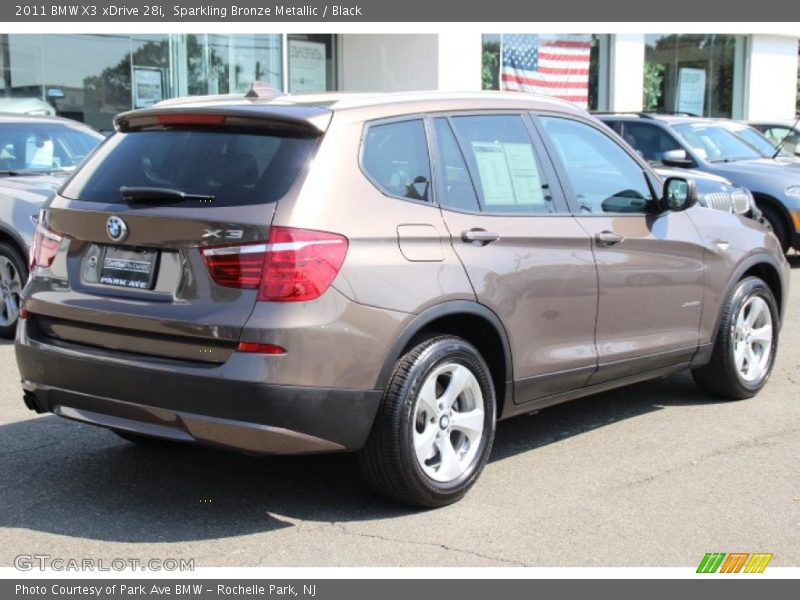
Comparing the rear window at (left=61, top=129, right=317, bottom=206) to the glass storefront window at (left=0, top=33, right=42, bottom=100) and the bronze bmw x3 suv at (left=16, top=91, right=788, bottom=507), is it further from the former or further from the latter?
the glass storefront window at (left=0, top=33, right=42, bottom=100)

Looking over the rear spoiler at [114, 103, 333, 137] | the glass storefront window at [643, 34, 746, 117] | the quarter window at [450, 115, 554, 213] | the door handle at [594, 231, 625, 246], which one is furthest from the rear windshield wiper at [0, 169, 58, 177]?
the glass storefront window at [643, 34, 746, 117]

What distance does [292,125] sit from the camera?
433 cm

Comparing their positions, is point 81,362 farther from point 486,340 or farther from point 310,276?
point 486,340

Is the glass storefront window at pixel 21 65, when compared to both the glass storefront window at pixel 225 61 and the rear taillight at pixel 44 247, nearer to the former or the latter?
the glass storefront window at pixel 225 61

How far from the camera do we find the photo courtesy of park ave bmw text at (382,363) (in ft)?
13.2

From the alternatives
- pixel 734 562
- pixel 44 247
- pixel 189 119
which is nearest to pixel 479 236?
pixel 189 119

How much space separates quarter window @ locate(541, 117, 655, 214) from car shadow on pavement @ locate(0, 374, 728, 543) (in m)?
1.28

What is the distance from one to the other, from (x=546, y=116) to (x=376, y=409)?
6.57ft

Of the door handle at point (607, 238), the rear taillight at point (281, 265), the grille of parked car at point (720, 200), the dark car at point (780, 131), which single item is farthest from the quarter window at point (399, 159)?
the dark car at point (780, 131)

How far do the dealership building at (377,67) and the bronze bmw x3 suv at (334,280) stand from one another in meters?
6.00

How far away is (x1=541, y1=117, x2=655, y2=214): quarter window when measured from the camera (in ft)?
17.8

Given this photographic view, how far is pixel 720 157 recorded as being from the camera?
12938 millimetres

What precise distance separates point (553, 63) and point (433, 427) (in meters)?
18.3

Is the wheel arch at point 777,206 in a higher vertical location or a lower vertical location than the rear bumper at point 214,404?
higher
